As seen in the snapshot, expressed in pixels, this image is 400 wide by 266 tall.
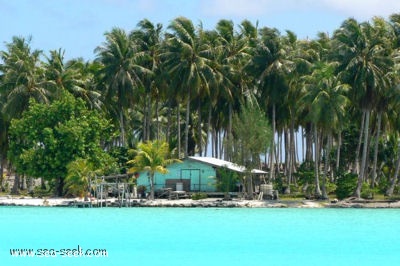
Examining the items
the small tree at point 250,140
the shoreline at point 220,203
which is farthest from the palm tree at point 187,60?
the shoreline at point 220,203

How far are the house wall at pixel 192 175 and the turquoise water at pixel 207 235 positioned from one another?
390 inches

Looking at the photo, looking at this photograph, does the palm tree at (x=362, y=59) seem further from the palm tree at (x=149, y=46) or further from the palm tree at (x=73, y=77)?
the palm tree at (x=73, y=77)

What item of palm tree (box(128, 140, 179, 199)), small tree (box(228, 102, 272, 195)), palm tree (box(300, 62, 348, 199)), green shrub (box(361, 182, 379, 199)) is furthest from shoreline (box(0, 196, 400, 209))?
small tree (box(228, 102, 272, 195))

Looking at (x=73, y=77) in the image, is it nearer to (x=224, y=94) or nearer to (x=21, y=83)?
(x=21, y=83)

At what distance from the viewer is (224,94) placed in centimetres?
7662

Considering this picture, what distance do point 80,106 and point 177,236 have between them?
107 feet

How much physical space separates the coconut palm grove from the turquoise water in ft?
30.1

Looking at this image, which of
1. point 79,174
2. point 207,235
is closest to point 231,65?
point 79,174

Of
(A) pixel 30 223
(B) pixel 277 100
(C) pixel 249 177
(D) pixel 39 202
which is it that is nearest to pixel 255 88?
(B) pixel 277 100

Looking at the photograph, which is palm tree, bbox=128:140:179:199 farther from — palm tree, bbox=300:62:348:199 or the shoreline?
palm tree, bbox=300:62:348:199

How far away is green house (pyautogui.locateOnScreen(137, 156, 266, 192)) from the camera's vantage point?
71625 millimetres

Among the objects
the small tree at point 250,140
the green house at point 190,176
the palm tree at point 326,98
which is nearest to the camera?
the palm tree at point 326,98

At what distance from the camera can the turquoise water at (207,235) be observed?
1329 inches

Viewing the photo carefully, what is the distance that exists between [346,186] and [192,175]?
509 inches
